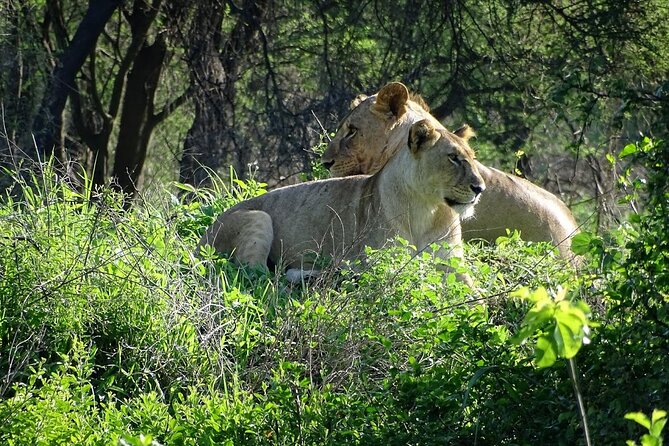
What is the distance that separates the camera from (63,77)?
15156 mm

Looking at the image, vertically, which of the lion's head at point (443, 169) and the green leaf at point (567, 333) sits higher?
the lion's head at point (443, 169)

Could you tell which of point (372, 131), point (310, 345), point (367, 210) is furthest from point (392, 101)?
point (310, 345)

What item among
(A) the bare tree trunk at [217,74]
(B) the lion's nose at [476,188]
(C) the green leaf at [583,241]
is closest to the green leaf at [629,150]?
(C) the green leaf at [583,241]

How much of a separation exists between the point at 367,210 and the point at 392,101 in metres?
1.41

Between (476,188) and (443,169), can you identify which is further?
(443,169)

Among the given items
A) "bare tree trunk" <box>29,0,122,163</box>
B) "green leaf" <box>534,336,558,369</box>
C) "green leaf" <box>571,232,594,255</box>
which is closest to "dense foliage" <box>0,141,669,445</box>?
"green leaf" <box>571,232,594,255</box>

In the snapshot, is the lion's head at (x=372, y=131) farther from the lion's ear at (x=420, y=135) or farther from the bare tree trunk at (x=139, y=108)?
the bare tree trunk at (x=139, y=108)

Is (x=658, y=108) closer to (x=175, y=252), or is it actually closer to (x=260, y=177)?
(x=175, y=252)

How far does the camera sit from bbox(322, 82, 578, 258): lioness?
8.84 meters

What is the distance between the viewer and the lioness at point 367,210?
304 inches

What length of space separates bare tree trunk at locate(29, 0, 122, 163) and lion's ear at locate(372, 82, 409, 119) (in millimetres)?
6309

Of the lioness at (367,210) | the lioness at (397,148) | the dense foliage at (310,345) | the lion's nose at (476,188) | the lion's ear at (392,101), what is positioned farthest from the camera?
the lion's ear at (392,101)

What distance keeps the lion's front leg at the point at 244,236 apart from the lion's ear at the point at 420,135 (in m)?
1.22

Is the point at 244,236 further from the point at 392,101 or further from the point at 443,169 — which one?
the point at 392,101
